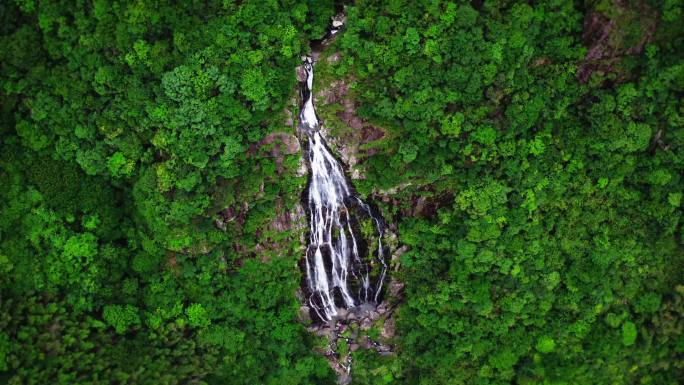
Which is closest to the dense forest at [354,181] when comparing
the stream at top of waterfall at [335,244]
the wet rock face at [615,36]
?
the wet rock face at [615,36]

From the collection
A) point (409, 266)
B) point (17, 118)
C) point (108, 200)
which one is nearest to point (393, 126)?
point (409, 266)

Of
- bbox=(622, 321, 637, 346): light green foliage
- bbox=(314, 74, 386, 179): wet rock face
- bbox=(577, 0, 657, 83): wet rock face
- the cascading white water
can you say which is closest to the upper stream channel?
the cascading white water

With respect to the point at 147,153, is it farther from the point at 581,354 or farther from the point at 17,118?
the point at 581,354

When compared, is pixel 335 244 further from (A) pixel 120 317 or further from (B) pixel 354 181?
(A) pixel 120 317

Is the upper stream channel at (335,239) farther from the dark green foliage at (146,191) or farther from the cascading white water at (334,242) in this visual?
the dark green foliage at (146,191)

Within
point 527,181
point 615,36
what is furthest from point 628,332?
point 615,36

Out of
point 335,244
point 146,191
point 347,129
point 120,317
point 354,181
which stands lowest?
point 120,317

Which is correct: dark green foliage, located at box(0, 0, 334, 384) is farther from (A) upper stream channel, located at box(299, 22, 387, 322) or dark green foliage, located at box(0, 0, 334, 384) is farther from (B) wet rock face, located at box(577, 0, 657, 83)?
(B) wet rock face, located at box(577, 0, 657, 83)
